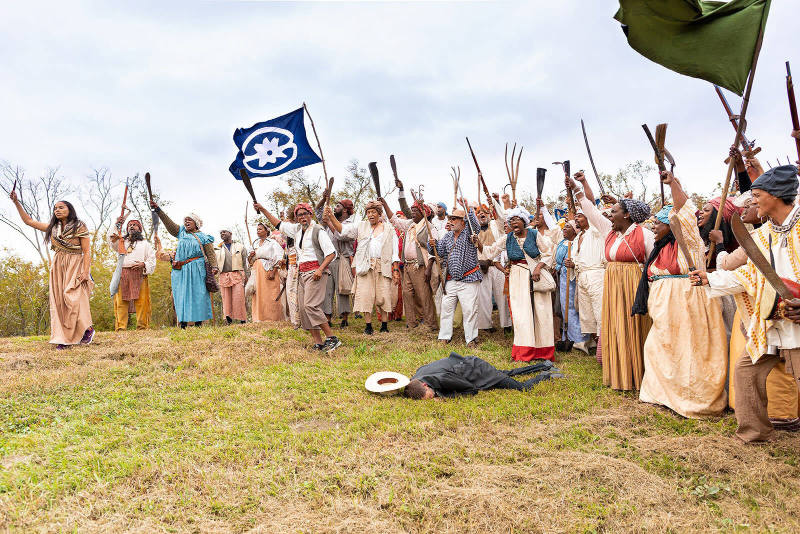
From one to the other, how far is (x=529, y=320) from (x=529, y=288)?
47cm

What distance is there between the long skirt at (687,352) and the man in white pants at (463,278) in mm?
3216

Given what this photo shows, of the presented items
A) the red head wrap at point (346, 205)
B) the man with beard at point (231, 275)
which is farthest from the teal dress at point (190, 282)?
the red head wrap at point (346, 205)

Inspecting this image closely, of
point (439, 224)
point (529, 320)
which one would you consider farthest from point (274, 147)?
point (529, 320)

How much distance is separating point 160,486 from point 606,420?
3.30 metres

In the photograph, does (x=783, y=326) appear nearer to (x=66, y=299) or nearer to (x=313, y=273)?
(x=313, y=273)

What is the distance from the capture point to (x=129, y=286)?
9.52m

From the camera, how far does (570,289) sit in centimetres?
757

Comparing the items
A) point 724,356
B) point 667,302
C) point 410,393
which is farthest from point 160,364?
point 724,356

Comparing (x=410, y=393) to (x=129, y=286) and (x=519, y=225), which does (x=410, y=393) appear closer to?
(x=519, y=225)

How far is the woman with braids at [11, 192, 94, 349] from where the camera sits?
280 inches

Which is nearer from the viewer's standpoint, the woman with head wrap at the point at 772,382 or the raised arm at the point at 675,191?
the woman with head wrap at the point at 772,382

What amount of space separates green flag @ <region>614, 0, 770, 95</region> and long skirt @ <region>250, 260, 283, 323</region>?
28.0 feet

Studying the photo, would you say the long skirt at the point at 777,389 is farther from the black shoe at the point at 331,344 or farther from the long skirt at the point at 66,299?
the long skirt at the point at 66,299

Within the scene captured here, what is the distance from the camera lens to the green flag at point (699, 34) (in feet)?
10.5
